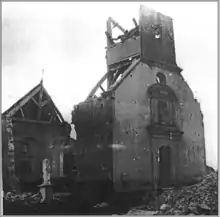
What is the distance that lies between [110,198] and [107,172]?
1.00m

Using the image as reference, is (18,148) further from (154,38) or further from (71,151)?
(154,38)

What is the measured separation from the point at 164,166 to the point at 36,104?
6.18 meters

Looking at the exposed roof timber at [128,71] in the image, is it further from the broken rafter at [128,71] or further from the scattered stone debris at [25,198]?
the scattered stone debris at [25,198]

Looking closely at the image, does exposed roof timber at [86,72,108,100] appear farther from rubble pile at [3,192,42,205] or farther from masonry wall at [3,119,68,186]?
rubble pile at [3,192,42,205]

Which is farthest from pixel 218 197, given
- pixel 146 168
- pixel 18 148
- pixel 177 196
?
pixel 18 148

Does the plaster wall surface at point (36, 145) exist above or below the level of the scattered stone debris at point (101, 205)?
above

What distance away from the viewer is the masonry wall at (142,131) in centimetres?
1503

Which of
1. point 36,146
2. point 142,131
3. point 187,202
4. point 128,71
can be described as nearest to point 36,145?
point 36,146

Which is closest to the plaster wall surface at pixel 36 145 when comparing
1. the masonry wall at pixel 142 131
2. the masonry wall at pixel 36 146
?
the masonry wall at pixel 36 146

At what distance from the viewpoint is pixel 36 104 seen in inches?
597

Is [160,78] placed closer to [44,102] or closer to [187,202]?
[44,102]

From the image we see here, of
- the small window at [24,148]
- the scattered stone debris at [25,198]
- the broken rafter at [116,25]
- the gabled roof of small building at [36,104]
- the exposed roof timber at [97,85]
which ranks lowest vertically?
the scattered stone debris at [25,198]

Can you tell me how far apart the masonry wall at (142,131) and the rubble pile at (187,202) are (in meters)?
1.04

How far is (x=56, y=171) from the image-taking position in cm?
1518
